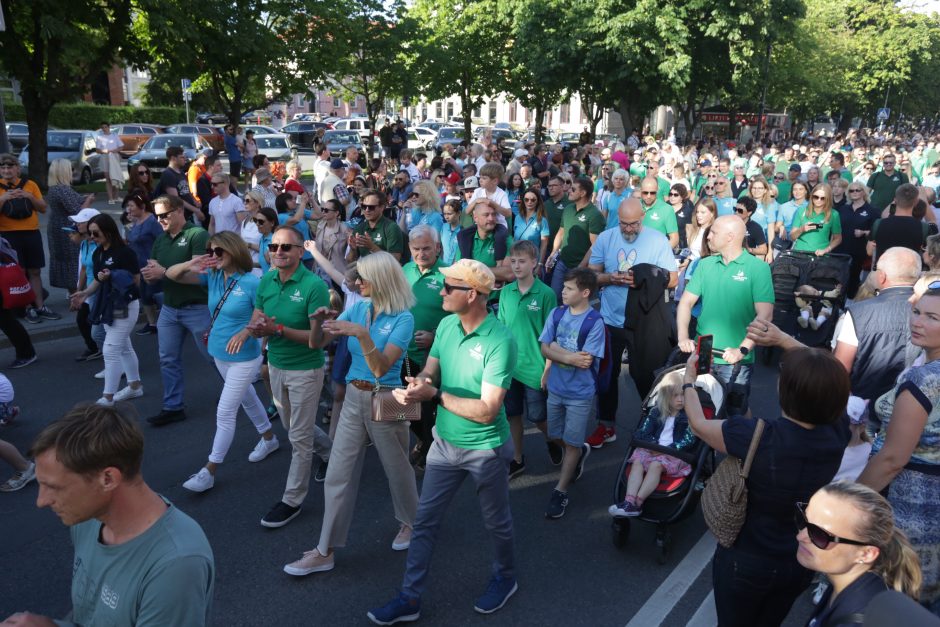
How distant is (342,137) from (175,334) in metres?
25.2

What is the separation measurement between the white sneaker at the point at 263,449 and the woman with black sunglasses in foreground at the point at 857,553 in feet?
15.2

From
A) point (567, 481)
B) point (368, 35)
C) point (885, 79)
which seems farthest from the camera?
point (885, 79)

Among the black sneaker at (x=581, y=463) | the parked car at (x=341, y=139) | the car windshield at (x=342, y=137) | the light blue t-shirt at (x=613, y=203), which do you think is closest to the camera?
the black sneaker at (x=581, y=463)

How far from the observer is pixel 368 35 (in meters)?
25.7

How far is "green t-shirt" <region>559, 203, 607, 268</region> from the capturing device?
25.5 ft

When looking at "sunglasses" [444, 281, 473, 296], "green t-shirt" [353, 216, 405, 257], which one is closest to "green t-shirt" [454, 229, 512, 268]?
"green t-shirt" [353, 216, 405, 257]

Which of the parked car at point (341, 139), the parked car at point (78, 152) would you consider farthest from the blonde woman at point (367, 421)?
the parked car at point (341, 139)

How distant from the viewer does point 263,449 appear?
5.91 meters

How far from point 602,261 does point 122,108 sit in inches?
1681

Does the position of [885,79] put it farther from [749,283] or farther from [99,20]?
[749,283]

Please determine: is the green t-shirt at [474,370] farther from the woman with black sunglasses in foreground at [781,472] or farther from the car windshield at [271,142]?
the car windshield at [271,142]

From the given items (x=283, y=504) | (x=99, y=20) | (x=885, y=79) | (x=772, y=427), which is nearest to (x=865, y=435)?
(x=772, y=427)

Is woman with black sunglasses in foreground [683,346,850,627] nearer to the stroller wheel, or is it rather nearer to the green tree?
the stroller wheel

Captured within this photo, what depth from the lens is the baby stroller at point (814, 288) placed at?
8359 mm
